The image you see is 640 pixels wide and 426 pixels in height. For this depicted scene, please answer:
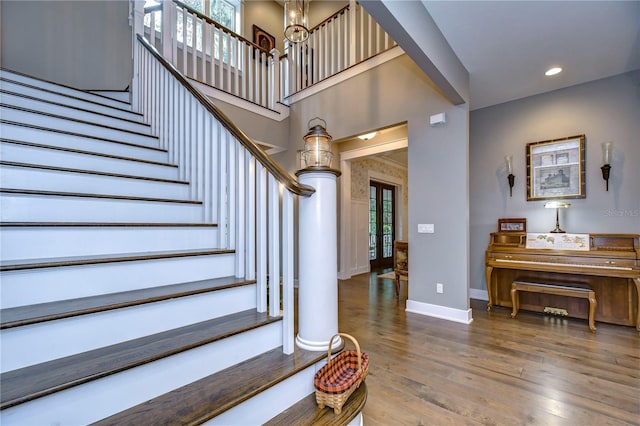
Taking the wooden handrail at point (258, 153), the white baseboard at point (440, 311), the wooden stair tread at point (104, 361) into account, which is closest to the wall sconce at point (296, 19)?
the wooden handrail at point (258, 153)

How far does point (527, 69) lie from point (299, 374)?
12.5ft

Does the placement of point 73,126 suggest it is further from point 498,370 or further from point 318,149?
point 498,370

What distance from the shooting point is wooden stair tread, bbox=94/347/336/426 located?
1093 mm

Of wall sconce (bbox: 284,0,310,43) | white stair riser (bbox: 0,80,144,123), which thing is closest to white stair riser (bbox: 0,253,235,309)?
white stair riser (bbox: 0,80,144,123)

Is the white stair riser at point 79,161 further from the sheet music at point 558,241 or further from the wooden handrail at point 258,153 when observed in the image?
the sheet music at point 558,241

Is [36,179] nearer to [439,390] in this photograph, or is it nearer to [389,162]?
[439,390]

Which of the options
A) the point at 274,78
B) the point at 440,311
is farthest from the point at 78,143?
the point at 440,311

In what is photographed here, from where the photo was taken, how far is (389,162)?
7.23 m

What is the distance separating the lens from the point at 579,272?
297 cm

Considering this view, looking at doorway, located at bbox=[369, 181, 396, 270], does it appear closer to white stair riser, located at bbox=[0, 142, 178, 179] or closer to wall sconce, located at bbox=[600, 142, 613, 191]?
wall sconce, located at bbox=[600, 142, 613, 191]

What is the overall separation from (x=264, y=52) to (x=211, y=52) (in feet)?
3.83

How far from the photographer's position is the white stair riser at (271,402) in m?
1.21

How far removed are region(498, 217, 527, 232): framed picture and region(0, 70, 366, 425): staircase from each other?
11.4ft

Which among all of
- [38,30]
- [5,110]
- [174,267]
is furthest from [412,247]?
[38,30]
